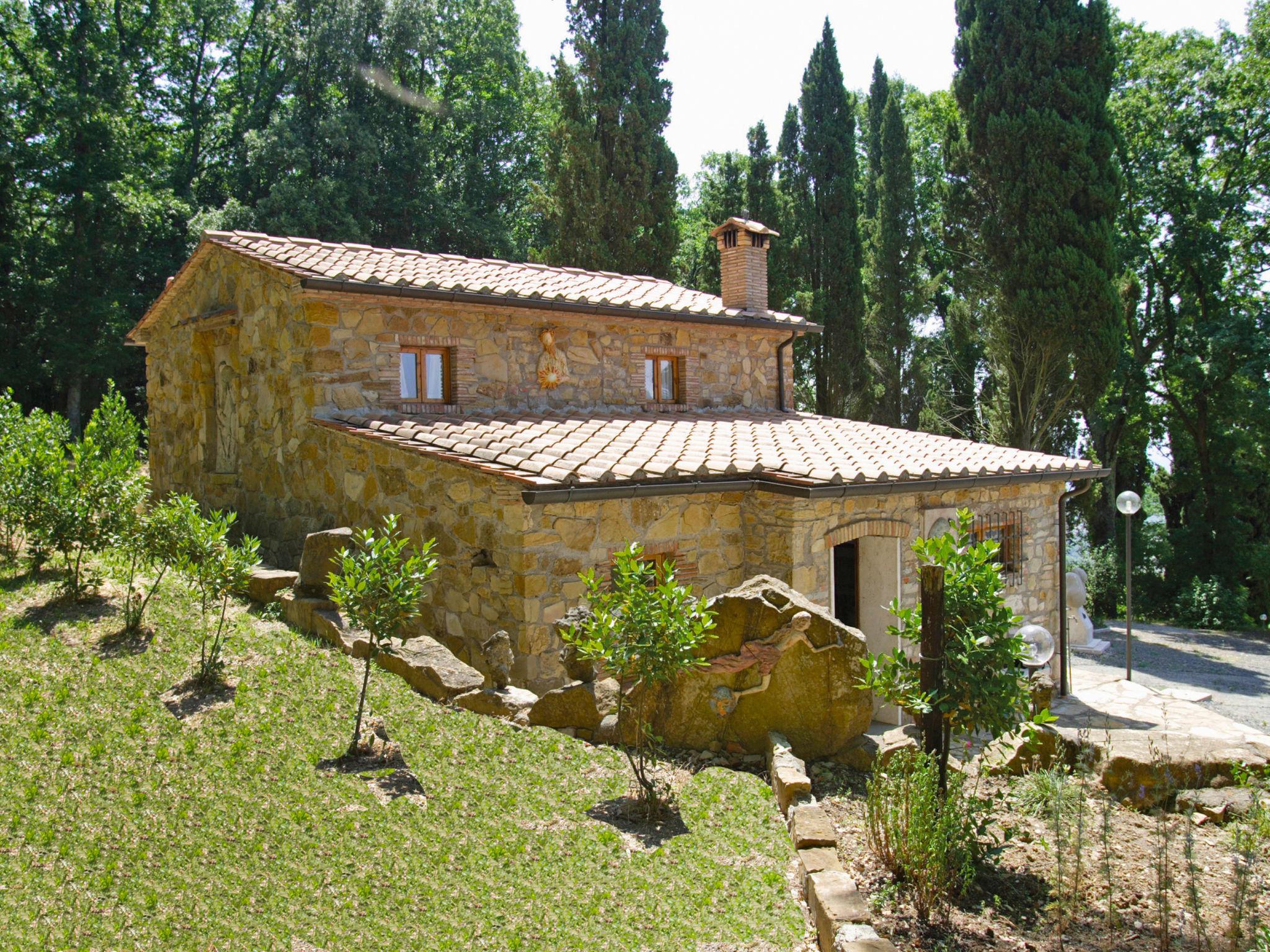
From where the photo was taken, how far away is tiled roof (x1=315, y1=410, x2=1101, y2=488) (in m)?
8.68

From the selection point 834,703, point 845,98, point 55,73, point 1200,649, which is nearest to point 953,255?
point 845,98

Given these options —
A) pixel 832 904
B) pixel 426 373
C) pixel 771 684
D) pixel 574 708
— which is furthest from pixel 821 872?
pixel 426 373

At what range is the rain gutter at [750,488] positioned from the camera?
8.01m

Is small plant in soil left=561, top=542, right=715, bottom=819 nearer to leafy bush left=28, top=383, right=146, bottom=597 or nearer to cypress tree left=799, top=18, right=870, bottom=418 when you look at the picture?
leafy bush left=28, top=383, right=146, bottom=597

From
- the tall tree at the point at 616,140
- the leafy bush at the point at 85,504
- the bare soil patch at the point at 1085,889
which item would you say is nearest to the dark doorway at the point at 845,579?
the bare soil patch at the point at 1085,889

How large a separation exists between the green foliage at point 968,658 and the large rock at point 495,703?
2.90 meters

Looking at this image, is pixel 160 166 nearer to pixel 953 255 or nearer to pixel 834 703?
pixel 953 255

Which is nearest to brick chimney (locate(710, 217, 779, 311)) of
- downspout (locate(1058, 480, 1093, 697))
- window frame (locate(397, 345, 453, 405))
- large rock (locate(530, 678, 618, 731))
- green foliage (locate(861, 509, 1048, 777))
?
window frame (locate(397, 345, 453, 405))

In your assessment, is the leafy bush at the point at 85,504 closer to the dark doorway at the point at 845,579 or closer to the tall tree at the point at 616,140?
the dark doorway at the point at 845,579

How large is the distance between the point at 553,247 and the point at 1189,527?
18.6 m

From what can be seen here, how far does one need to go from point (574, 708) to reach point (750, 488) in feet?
11.7

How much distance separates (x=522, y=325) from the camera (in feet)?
40.2

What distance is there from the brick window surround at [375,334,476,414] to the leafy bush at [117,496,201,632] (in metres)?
3.54

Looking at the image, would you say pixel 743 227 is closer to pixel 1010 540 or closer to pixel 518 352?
pixel 518 352
